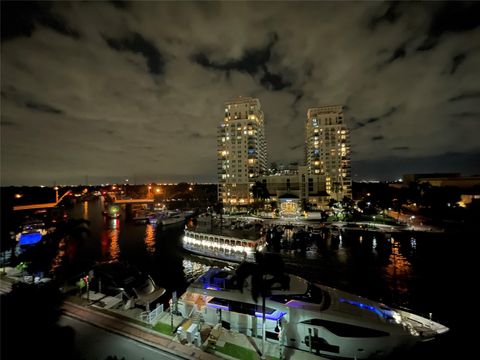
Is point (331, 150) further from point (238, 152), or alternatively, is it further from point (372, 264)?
point (372, 264)

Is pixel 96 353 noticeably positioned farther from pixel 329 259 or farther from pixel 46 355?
pixel 329 259

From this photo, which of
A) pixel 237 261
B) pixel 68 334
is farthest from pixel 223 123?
pixel 68 334

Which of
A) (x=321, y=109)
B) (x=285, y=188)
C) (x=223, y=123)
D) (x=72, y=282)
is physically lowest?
(x=72, y=282)

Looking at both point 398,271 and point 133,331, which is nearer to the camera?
point 133,331

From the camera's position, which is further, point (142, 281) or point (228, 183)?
point (228, 183)

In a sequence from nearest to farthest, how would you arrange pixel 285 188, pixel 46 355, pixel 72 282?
pixel 46 355 < pixel 72 282 < pixel 285 188

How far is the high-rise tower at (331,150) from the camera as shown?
13175 centimetres

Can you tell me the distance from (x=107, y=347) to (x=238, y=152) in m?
120

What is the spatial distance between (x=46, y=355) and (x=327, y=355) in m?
19.5

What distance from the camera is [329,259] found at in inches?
1799

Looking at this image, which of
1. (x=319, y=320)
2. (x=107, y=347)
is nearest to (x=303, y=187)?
(x=319, y=320)

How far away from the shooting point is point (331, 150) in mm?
136750

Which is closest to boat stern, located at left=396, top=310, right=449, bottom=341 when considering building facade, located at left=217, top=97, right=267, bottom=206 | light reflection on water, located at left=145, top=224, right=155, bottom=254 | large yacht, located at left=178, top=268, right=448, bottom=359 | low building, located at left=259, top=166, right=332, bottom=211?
large yacht, located at left=178, top=268, right=448, bottom=359

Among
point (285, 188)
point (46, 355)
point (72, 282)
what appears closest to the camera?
point (46, 355)
